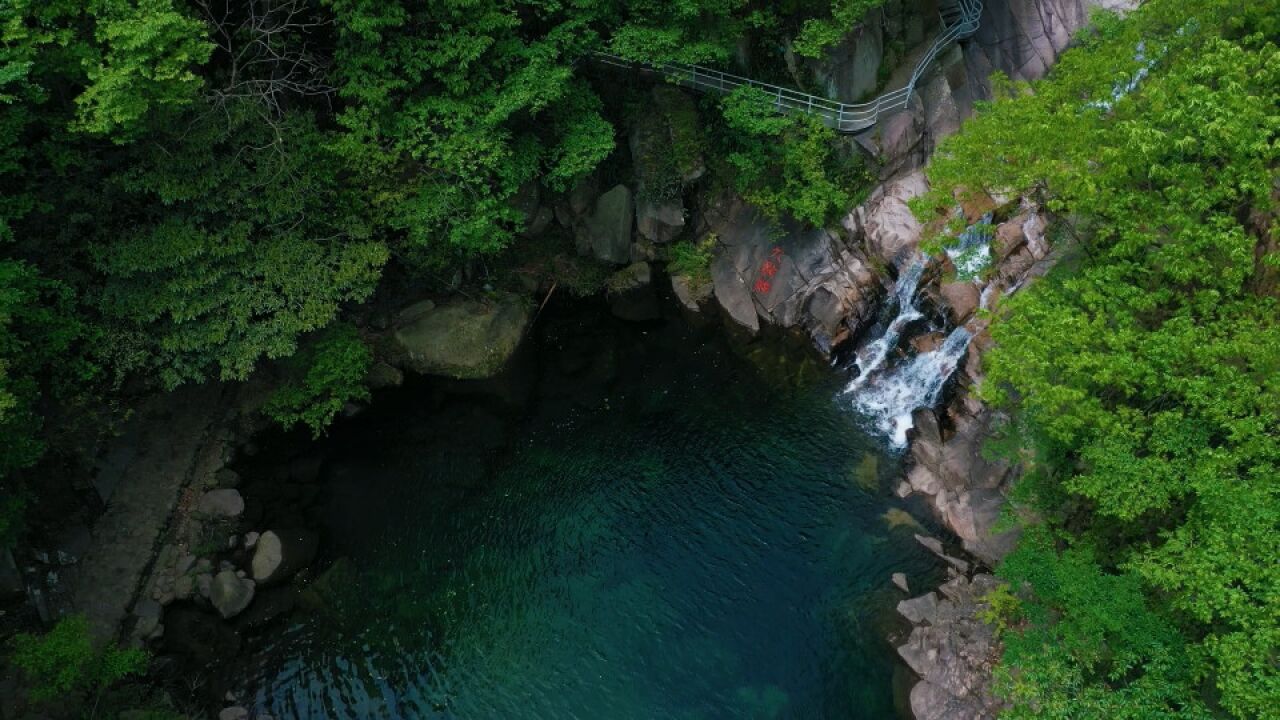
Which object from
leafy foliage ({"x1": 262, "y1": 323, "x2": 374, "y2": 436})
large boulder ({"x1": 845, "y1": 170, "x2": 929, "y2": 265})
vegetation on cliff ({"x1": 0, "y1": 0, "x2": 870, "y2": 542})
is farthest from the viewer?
large boulder ({"x1": 845, "y1": 170, "x2": 929, "y2": 265})

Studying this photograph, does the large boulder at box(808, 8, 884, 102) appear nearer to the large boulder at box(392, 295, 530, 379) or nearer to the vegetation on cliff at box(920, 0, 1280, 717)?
the vegetation on cliff at box(920, 0, 1280, 717)

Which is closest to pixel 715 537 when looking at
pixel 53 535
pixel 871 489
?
pixel 871 489

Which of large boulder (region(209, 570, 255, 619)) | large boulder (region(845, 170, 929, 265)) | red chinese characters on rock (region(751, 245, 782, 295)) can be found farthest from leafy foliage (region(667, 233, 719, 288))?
large boulder (region(209, 570, 255, 619))

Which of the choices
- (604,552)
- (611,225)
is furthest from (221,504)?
(611,225)

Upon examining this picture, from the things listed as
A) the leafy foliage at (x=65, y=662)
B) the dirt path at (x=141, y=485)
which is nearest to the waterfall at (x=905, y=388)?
the dirt path at (x=141, y=485)

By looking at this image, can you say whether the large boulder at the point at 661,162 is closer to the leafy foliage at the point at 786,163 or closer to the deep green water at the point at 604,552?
the leafy foliage at the point at 786,163

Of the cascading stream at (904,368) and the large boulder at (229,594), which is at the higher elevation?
the cascading stream at (904,368)
